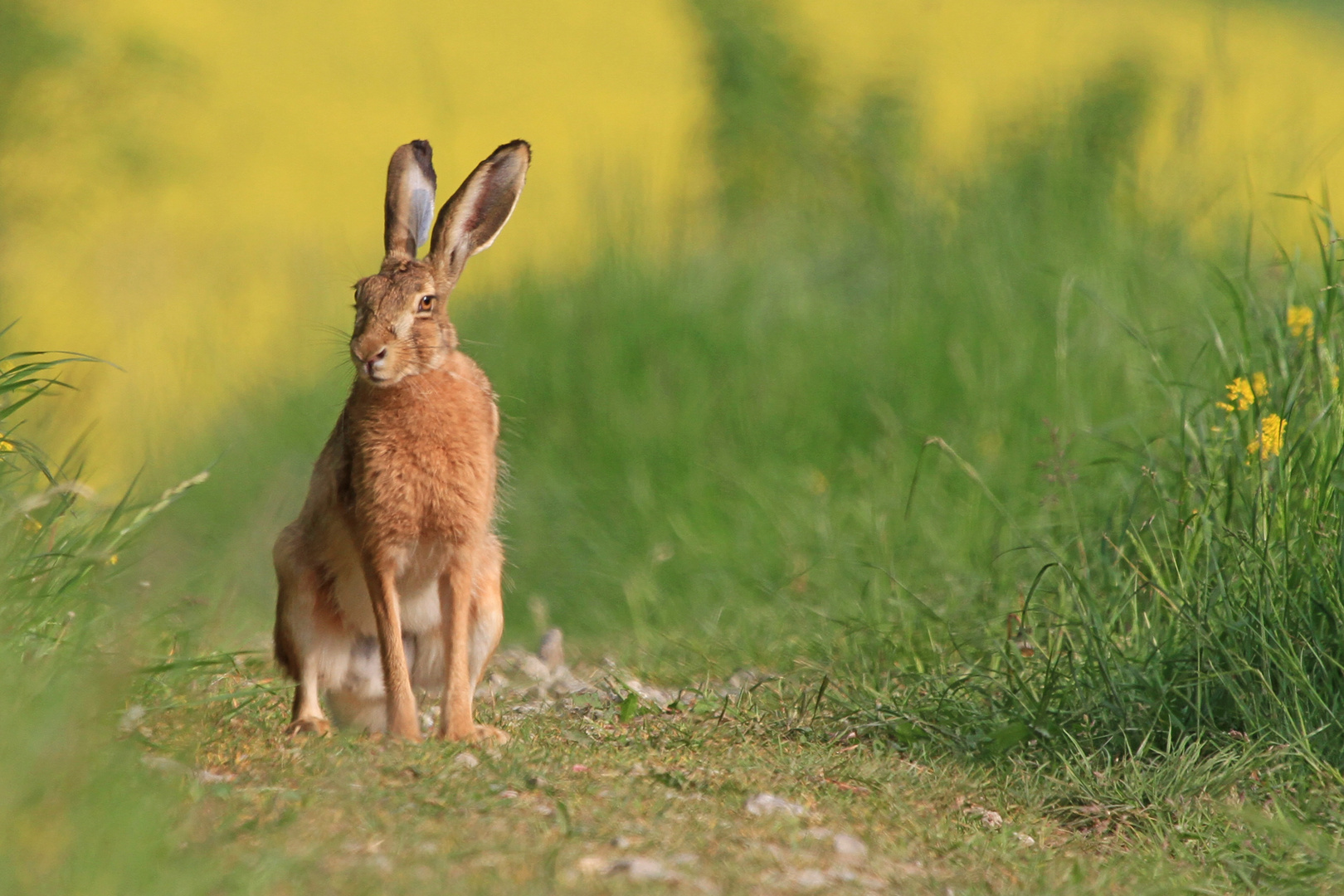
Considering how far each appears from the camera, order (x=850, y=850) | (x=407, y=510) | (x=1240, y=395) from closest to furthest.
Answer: (x=850, y=850)
(x=407, y=510)
(x=1240, y=395)

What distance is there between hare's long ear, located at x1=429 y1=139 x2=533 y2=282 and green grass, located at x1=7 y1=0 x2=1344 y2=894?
865mm

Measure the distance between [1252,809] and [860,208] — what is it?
6756 millimetres

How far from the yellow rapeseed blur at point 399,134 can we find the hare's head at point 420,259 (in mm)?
1296

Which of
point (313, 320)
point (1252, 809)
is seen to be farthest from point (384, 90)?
point (1252, 809)

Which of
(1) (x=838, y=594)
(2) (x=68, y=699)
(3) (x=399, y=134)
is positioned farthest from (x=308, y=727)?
(3) (x=399, y=134)

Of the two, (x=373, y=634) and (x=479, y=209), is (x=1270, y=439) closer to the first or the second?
(x=479, y=209)

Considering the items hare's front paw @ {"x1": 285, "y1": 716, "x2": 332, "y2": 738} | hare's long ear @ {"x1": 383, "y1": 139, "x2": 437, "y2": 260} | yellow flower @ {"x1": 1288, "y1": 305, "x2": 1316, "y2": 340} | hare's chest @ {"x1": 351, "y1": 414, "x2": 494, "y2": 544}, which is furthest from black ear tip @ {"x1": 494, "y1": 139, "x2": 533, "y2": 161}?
yellow flower @ {"x1": 1288, "y1": 305, "x2": 1316, "y2": 340}

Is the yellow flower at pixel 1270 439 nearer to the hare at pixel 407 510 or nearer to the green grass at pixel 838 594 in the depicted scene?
the green grass at pixel 838 594

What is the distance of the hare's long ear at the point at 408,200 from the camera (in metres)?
4.21

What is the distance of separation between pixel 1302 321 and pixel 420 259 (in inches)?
110

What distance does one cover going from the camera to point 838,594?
570 cm

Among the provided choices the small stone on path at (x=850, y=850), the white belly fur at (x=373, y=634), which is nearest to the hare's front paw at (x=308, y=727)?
the white belly fur at (x=373, y=634)

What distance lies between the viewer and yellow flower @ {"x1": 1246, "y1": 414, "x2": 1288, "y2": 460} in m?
4.13

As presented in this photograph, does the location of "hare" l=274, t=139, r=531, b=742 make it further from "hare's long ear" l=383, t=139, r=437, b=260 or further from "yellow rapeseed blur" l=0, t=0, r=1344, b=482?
"yellow rapeseed blur" l=0, t=0, r=1344, b=482
